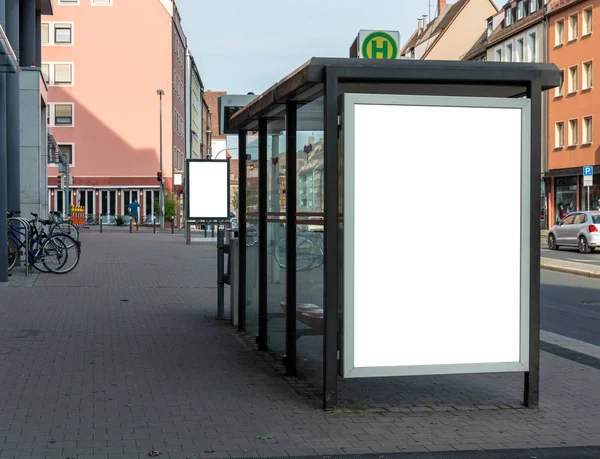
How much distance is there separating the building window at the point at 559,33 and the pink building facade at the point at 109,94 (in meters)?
28.1

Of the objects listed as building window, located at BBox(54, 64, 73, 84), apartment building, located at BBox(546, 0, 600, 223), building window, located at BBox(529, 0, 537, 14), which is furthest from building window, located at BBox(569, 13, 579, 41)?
building window, located at BBox(54, 64, 73, 84)


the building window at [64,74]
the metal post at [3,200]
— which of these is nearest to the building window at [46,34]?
the building window at [64,74]

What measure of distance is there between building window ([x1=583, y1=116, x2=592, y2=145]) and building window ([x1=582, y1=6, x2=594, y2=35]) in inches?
173

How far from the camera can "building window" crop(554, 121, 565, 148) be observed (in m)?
52.0

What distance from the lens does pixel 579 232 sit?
30922mm

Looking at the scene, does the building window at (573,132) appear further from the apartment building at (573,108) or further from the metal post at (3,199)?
the metal post at (3,199)

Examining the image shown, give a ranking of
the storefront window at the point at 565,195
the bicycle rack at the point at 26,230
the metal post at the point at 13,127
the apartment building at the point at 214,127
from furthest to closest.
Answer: the apartment building at the point at 214,127, the storefront window at the point at 565,195, the metal post at the point at 13,127, the bicycle rack at the point at 26,230

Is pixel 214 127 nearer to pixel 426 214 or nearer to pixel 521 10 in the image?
pixel 521 10

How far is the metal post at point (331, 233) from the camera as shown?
6.25 m

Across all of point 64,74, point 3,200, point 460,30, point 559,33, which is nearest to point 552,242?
point 3,200

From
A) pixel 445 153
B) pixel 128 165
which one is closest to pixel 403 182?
pixel 445 153

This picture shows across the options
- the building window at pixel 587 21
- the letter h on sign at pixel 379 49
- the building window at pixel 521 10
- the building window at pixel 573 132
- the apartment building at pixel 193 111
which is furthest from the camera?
the apartment building at pixel 193 111

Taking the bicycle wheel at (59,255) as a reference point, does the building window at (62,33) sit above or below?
above

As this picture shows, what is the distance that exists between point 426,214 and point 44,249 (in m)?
12.9
